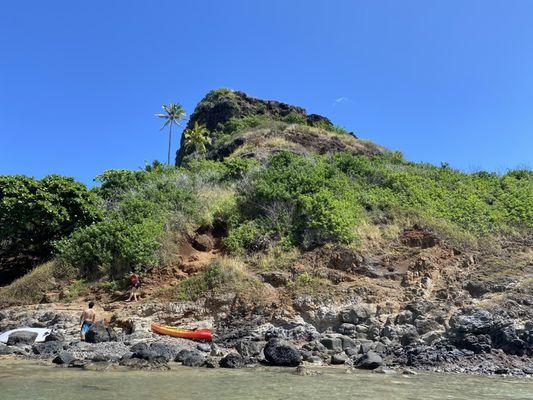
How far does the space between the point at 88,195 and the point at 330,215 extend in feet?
39.7

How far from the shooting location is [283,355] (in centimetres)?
1216

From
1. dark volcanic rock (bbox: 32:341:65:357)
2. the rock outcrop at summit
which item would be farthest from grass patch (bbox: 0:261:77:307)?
the rock outcrop at summit

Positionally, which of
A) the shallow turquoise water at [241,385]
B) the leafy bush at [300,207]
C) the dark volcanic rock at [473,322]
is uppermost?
the leafy bush at [300,207]

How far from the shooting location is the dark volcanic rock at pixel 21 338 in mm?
14497

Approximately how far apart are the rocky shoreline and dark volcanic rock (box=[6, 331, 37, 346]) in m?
0.03

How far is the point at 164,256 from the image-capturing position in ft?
63.0

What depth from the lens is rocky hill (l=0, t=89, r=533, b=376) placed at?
43.5 feet

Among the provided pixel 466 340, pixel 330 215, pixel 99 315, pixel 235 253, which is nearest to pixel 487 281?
pixel 466 340

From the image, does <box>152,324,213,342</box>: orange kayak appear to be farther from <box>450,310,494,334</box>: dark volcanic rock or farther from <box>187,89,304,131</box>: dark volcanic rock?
<box>187,89,304,131</box>: dark volcanic rock

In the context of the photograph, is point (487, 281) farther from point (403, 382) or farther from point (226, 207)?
point (226, 207)

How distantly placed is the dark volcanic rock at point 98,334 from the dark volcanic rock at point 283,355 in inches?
204

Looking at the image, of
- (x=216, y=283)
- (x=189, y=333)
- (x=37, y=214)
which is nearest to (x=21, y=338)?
(x=189, y=333)

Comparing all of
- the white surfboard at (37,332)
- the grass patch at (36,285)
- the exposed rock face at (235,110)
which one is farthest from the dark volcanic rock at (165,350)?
the exposed rock face at (235,110)

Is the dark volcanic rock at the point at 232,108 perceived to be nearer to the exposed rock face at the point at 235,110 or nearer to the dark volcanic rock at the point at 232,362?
the exposed rock face at the point at 235,110
